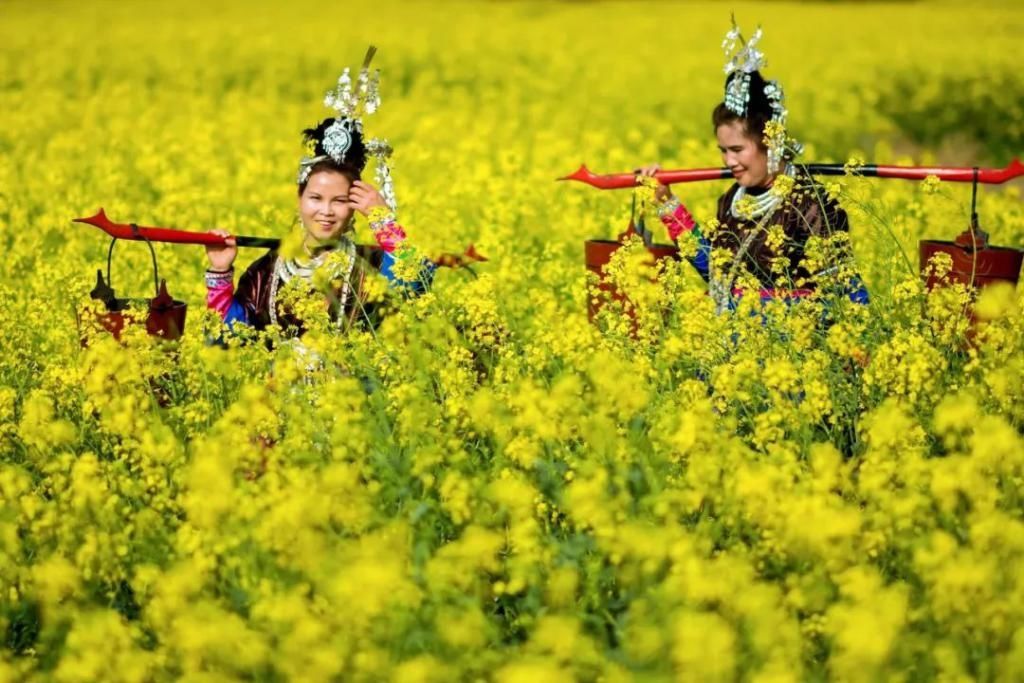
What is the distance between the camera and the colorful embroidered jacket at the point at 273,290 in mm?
4492

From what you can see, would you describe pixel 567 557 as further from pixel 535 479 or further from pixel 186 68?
pixel 186 68

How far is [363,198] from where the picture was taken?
454 centimetres

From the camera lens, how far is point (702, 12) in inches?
1126

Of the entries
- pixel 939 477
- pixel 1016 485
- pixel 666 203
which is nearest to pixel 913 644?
pixel 939 477

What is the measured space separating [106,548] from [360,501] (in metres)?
0.58

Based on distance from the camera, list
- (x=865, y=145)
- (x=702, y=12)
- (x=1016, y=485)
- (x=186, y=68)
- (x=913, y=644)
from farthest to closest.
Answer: (x=702, y=12), (x=186, y=68), (x=865, y=145), (x=1016, y=485), (x=913, y=644)

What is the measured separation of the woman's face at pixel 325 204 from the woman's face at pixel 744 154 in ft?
4.18

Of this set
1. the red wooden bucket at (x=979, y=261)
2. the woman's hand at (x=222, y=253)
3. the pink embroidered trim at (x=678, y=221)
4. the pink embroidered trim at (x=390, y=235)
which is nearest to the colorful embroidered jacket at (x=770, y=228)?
the pink embroidered trim at (x=678, y=221)

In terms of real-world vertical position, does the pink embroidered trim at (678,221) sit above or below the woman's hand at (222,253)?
above

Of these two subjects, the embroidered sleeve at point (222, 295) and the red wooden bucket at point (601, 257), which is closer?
the embroidered sleeve at point (222, 295)

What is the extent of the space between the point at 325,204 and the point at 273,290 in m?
0.32

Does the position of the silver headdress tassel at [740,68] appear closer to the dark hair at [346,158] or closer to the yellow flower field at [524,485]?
the yellow flower field at [524,485]

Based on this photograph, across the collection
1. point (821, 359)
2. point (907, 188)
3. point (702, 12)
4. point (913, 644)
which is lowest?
point (913, 644)

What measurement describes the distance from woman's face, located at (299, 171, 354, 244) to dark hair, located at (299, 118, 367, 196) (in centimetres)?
1
